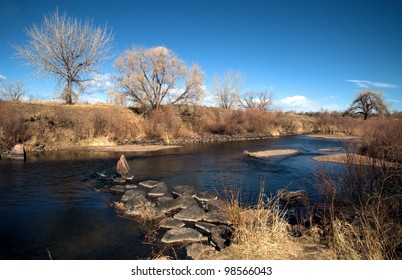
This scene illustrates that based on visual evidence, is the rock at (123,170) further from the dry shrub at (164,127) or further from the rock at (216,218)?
the dry shrub at (164,127)

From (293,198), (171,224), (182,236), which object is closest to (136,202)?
(171,224)

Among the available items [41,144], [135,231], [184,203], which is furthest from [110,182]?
[41,144]

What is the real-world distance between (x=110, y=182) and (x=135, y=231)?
5924 millimetres

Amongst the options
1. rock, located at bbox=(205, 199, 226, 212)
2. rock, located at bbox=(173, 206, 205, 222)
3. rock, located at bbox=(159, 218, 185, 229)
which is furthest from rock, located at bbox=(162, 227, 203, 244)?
rock, located at bbox=(205, 199, 226, 212)

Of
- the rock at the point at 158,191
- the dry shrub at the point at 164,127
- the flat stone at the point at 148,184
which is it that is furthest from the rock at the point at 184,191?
the dry shrub at the point at 164,127

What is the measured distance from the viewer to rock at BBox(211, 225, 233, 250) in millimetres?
6142

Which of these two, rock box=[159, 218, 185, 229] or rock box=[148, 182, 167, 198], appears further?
rock box=[148, 182, 167, 198]

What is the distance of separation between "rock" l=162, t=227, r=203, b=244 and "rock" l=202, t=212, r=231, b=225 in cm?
93

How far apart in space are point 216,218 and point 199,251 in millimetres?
1947

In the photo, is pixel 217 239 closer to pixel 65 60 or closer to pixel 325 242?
pixel 325 242

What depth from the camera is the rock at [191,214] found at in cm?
821

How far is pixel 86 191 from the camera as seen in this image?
11367 millimetres

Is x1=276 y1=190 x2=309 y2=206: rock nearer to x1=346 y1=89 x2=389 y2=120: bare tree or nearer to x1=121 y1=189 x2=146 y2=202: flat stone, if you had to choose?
x1=121 y1=189 x2=146 y2=202: flat stone

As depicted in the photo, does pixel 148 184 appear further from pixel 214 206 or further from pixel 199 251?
pixel 199 251
